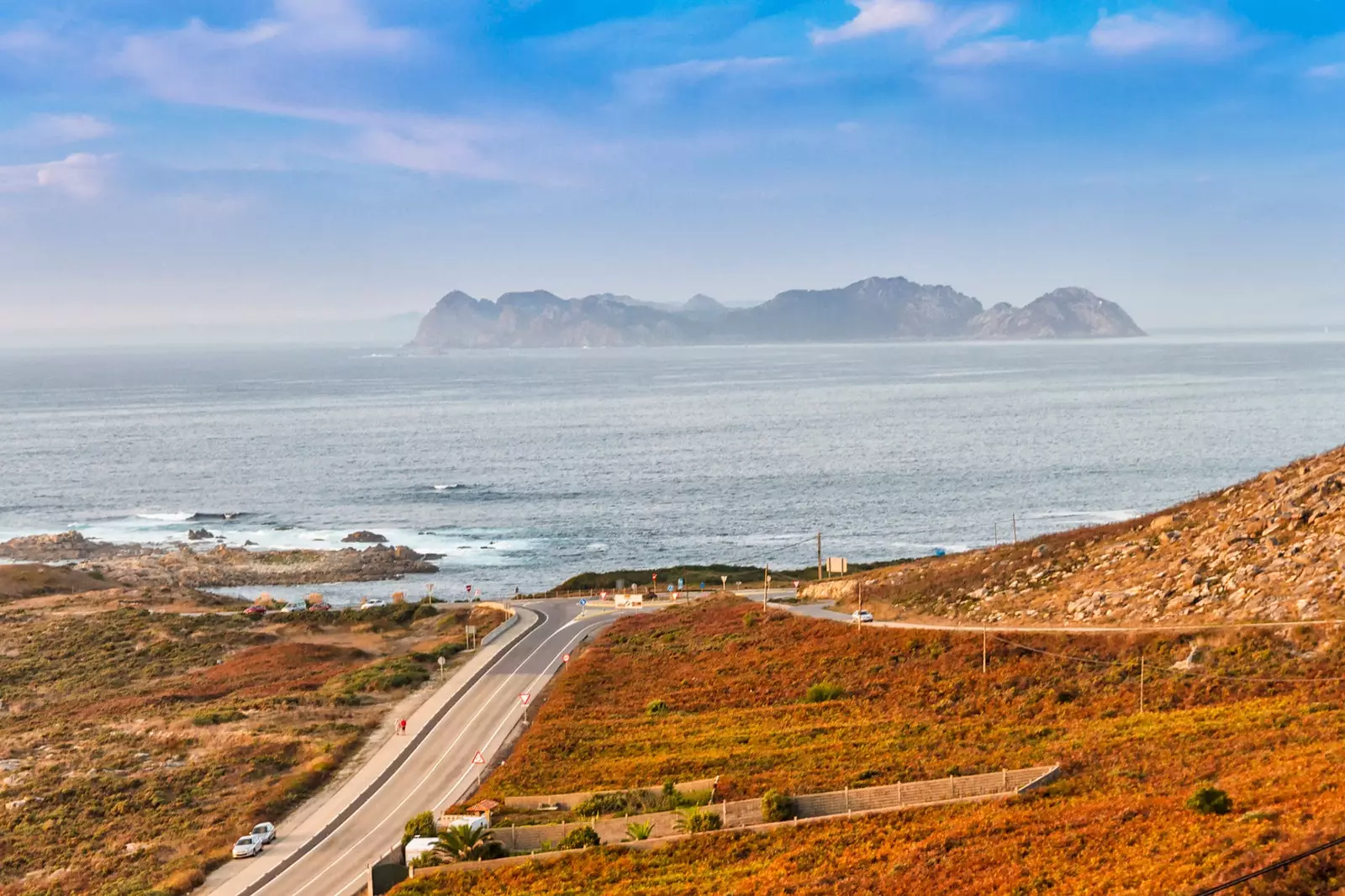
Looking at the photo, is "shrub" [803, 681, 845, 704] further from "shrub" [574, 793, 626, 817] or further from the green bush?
the green bush

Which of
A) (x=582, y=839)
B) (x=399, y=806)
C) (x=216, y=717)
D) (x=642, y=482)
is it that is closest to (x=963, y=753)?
(x=582, y=839)

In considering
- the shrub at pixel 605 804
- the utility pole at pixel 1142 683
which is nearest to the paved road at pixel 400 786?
the shrub at pixel 605 804

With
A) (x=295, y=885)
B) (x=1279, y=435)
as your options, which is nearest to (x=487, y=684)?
(x=295, y=885)

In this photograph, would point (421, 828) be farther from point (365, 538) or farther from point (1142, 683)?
point (365, 538)

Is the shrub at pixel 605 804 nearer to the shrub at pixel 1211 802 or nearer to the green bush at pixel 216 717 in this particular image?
the shrub at pixel 1211 802

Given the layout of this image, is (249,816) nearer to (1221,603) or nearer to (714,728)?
(714,728)
